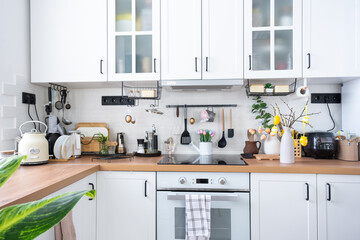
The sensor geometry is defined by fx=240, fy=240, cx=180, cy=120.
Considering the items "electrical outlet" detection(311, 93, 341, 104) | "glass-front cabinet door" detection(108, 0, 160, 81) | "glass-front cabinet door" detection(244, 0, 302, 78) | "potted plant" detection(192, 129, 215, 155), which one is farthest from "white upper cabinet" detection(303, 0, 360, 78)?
"glass-front cabinet door" detection(108, 0, 160, 81)

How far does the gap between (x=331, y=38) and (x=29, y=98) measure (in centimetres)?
250

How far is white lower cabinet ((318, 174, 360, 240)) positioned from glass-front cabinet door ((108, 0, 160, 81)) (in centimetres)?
151

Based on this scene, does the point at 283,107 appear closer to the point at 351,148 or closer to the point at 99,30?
the point at 351,148

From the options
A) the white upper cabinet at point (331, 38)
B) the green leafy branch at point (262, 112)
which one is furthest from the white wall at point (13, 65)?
the white upper cabinet at point (331, 38)

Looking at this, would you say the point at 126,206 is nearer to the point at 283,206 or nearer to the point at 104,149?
the point at 104,149

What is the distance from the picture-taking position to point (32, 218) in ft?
1.09

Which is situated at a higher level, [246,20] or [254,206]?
[246,20]

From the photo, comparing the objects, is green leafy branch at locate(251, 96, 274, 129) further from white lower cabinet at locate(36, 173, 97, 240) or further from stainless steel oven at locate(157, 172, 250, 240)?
white lower cabinet at locate(36, 173, 97, 240)

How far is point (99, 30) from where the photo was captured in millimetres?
2010

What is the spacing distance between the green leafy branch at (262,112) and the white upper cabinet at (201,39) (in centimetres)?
44

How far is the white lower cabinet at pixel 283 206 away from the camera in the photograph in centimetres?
163

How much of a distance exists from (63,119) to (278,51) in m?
2.03

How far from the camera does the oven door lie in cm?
167

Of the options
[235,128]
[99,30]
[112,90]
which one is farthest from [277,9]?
[112,90]
